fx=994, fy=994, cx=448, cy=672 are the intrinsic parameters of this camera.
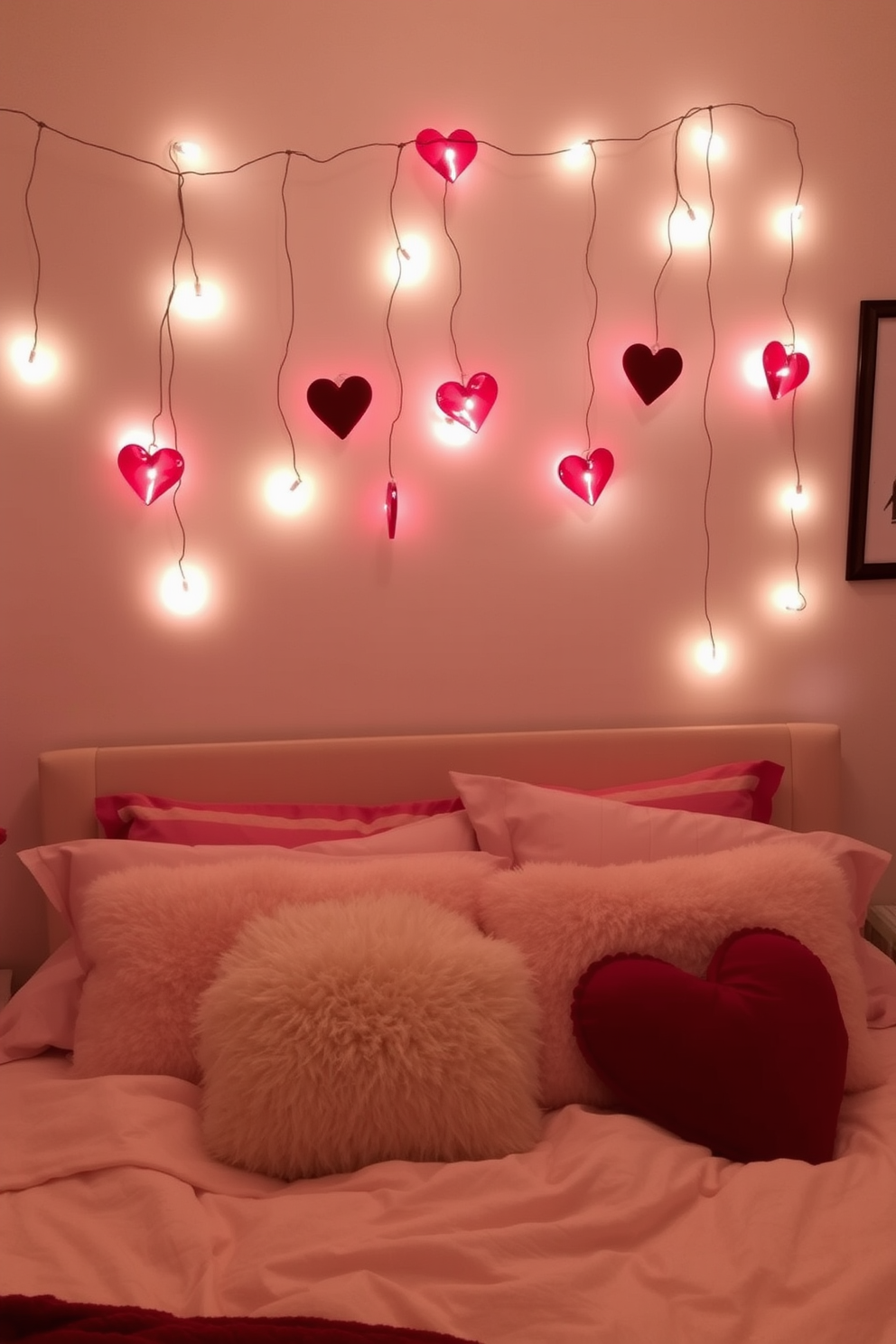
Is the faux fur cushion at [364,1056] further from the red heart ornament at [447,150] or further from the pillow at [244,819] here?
the red heart ornament at [447,150]

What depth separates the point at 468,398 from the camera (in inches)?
78.4

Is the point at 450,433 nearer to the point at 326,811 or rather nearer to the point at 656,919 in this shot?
the point at 326,811

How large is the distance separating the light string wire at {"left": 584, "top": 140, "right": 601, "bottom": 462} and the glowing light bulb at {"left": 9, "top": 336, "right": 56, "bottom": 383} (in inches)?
41.9

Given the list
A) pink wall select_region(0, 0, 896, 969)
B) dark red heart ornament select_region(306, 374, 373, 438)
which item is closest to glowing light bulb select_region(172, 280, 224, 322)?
pink wall select_region(0, 0, 896, 969)

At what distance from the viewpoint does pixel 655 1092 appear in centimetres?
135

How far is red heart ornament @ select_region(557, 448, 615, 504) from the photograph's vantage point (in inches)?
79.9

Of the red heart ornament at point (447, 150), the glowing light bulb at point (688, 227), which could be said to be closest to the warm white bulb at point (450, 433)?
the red heart ornament at point (447, 150)

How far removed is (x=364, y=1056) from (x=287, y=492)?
1146 millimetres

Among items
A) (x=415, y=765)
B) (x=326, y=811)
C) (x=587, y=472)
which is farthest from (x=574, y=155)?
(x=326, y=811)

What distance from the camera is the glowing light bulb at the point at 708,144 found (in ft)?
6.66

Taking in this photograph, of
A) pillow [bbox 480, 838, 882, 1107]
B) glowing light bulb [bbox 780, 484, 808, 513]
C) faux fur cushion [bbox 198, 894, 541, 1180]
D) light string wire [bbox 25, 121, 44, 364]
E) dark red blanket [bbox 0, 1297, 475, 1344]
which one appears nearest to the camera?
dark red blanket [bbox 0, 1297, 475, 1344]

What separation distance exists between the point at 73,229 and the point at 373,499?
766mm

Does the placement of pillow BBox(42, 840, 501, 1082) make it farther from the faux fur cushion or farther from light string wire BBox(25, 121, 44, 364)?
light string wire BBox(25, 121, 44, 364)

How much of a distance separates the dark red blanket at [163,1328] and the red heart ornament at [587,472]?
1506mm
